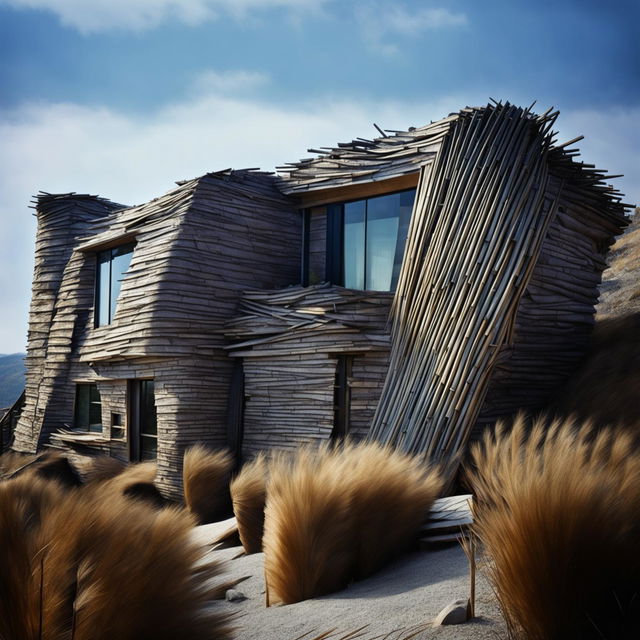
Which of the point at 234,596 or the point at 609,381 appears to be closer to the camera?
the point at 234,596

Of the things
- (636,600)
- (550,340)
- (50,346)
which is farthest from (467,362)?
(50,346)

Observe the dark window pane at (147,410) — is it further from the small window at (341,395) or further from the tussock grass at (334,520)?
the tussock grass at (334,520)

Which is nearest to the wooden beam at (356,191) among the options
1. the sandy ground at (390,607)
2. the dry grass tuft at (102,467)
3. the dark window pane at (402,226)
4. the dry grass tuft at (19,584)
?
the dark window pane at (402,226)

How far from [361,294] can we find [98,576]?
265 inches

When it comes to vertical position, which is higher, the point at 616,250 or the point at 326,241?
the point at 616,250

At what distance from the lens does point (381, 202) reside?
9648 millimetres

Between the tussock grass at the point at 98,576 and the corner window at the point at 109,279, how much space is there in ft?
33.6

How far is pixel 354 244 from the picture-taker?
9.97 metres

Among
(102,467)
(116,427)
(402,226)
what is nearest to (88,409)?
(116,427)

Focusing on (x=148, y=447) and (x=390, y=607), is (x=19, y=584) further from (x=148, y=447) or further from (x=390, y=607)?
(x=148, y=447)

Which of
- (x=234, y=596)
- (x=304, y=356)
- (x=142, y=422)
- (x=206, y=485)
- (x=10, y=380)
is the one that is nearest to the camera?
(x=234, y=596)

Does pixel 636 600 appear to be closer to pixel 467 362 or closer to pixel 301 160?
pixel 467 362

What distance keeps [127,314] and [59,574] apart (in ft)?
28.8

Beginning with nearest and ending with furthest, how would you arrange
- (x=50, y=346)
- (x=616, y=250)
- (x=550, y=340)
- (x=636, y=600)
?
(x=636, y=600) → (x=550, y=340) → (x=50, y=346) → (x=616, y=250)
